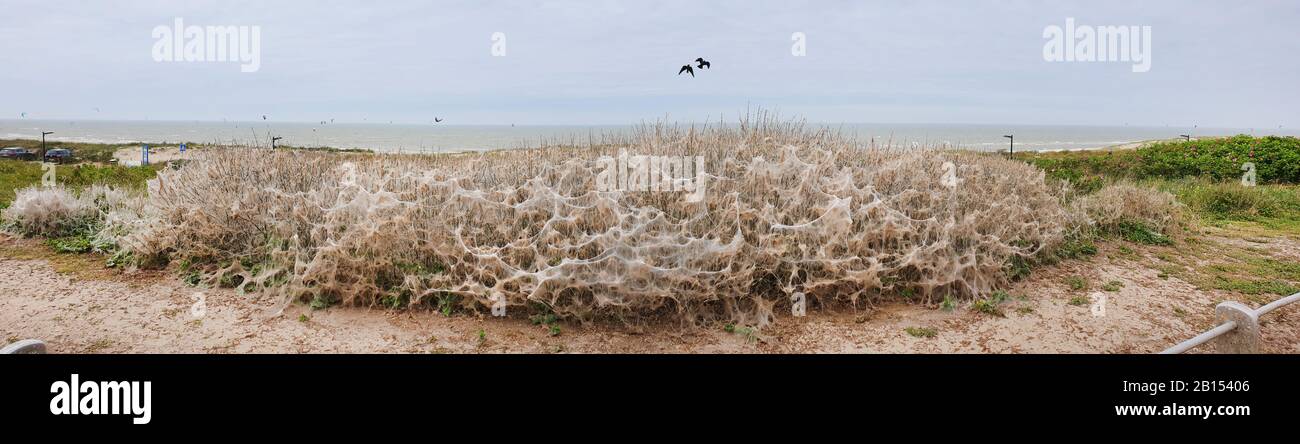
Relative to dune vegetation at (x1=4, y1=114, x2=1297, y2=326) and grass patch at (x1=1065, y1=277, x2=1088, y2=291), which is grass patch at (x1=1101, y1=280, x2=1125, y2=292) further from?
dune vegetation at (x1=4, y1=114, x2=1297, y2=326)

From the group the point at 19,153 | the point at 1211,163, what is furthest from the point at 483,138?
the point at 1211,163

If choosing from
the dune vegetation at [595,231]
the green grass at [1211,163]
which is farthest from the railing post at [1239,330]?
the green grass at [1211,163]

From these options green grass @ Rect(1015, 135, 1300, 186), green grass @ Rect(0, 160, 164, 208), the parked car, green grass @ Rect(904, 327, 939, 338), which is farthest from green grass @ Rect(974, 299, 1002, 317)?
the parked car

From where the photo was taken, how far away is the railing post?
13.2 ft

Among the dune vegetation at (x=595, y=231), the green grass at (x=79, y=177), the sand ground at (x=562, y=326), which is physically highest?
the green grass at (x=79, y=177)

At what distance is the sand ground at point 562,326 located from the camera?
4.89 meters

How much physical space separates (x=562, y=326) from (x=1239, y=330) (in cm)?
464

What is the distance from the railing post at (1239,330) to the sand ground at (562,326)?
76 centimetres

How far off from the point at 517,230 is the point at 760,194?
2.41m

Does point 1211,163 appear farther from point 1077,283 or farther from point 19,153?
point 19,153

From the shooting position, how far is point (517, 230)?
5766 millimetres

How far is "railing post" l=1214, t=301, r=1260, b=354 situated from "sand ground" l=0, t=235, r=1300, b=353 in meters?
0.76

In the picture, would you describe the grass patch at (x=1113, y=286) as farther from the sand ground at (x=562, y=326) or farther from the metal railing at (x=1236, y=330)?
the metal railing at (x=1236, y=330)
